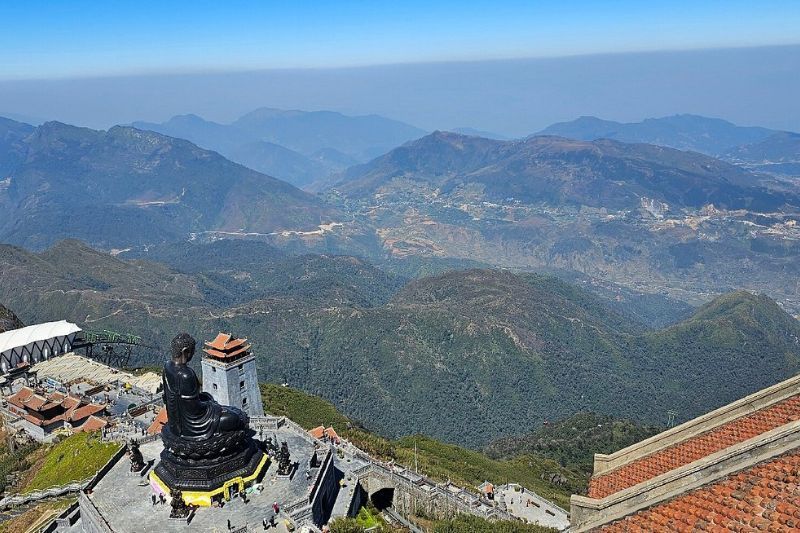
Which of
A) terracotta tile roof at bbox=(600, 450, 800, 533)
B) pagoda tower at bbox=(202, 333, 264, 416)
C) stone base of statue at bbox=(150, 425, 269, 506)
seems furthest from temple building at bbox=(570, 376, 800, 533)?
pagoda tower at bbox=(202, 333, 264, 416)

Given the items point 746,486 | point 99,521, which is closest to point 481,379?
point 99,521

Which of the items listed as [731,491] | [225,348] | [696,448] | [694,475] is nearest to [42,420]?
[225,348]

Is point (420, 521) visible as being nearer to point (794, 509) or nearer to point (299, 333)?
point (794, 509)

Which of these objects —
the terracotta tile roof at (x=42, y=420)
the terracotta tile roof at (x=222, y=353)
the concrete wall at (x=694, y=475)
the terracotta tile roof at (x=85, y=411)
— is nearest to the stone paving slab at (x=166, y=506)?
the terracotta tile roof at (x=222, y=353)

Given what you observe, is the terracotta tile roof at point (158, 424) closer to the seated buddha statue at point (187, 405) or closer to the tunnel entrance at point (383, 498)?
the seated buddha statue at point (187, 405)

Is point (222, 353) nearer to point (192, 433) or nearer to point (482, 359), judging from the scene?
point (192, 433)

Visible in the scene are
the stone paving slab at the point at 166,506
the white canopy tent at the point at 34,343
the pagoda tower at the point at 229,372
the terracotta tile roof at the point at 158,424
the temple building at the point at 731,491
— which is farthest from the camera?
the white canopy tent at the point at 34,343
